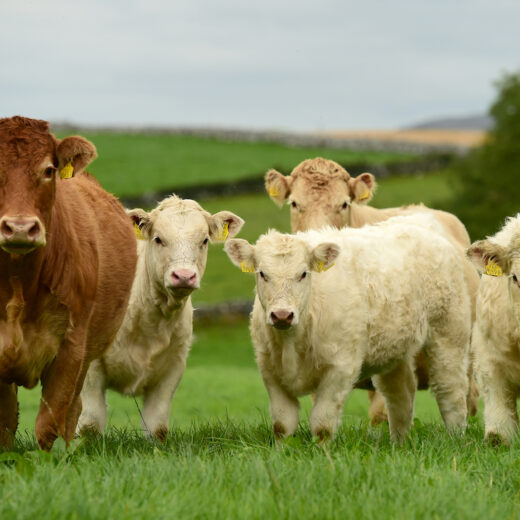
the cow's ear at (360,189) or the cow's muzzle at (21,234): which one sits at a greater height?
the cow's ear at (360,189)

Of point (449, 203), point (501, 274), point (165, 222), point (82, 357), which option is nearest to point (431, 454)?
point (501, 274)

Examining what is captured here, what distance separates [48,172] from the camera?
570 centimetres

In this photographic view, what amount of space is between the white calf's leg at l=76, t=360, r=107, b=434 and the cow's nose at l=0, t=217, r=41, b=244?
7.73ft

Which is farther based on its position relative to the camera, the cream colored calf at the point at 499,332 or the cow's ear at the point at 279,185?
the cow's ear at the point at 279,185

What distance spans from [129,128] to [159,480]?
55.2 metres

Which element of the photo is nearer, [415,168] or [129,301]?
[129,301]

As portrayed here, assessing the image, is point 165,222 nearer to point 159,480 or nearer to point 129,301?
point 129,301

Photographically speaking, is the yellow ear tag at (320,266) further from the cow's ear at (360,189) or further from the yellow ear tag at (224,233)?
the cow's ear at (360,189)

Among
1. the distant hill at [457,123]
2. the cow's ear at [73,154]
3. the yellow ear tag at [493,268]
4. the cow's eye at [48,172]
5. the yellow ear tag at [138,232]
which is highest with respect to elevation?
the distant hill at [457,123]

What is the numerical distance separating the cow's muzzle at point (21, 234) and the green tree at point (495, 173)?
27.6m

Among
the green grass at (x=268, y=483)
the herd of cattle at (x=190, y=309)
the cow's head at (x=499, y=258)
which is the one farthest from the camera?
the cow's head at (x=499, y=258)

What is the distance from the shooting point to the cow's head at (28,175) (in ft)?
17.2

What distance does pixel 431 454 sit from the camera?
19.0 feet

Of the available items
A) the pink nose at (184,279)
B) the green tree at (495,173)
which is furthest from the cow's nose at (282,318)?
the green tree at (495,173)
